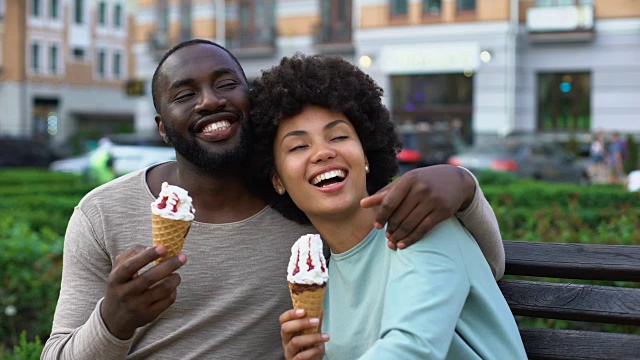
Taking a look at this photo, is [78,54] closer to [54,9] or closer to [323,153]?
[54,9]

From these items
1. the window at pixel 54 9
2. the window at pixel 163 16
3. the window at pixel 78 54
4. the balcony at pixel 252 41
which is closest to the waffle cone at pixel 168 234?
the balcony at pixel 252 41

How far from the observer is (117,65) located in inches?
1896

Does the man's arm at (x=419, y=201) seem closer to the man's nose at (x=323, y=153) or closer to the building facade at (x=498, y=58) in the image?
the man's nose at (x=323, y=153)

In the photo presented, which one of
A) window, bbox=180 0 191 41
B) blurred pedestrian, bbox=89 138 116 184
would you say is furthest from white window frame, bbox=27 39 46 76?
blurred pedestrian, bbox=89 138 116 184

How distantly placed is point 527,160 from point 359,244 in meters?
17.1

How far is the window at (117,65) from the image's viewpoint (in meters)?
47.8

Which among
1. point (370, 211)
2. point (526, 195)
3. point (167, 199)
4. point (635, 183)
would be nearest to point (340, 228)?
point (370, 211)

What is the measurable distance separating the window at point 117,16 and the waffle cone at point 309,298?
47.4 meters

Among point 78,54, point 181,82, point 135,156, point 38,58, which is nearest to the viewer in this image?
point 181,82

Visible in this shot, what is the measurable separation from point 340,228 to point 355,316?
275mm

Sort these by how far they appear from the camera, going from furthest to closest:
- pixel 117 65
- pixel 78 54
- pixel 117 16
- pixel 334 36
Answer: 1. pixel 117 65
2. pixel 117 16
3. pixel 78 54
4. pixel 334 36

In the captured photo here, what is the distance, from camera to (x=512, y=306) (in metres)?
2.80

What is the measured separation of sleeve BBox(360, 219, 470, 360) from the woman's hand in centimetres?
14

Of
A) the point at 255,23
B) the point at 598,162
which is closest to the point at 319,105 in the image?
the point at 598,162
